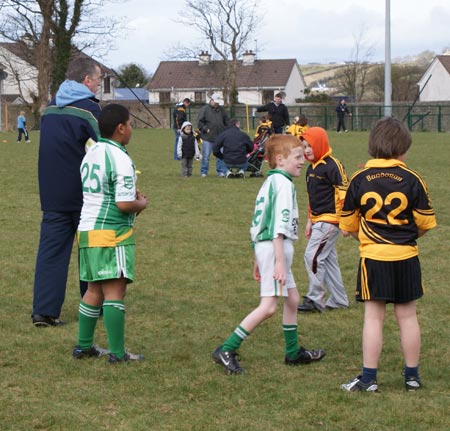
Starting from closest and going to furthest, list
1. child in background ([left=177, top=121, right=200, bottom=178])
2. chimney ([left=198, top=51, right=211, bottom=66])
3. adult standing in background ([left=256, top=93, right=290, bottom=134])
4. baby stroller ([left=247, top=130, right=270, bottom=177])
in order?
child in background ([left=177, top=121, right=200, bottom=178]) < baby stroller ([left=247, top=130, right=270, bottom=177]) < adult standing in background ([left=256, top=93, right=290, bottom=134]) < chimney ([left=198, top=51, right=211, bottom=66])

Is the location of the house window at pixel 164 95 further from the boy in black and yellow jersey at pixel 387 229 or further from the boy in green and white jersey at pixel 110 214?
the boy in black and yellow jersey at pixel 387 229

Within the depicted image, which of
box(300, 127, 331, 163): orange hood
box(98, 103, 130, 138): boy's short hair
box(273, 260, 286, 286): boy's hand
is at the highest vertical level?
box(98, 103, 130, 138): boy's short hair

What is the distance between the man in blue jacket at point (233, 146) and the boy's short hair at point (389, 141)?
13230mm

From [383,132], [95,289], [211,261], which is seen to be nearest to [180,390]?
→ [95,289]

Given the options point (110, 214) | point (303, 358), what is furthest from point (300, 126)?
point (110, 214)

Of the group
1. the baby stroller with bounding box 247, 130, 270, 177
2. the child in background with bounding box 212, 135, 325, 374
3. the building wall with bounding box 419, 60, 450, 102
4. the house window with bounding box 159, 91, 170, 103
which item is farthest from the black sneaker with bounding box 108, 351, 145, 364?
the house window with bounding box 159, 91, 170, 103

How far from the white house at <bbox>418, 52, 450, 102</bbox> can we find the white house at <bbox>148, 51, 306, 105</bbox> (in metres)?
16.4

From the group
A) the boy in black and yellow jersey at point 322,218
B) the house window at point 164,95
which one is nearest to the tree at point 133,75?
the house window at point 164,95

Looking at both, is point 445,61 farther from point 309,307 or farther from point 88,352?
point 88,352

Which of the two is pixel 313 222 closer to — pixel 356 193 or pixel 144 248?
pixel 356 193

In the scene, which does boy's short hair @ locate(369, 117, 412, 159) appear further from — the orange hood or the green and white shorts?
the orange hood

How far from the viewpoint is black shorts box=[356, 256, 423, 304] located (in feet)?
16.8

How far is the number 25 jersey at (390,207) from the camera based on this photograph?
5.06 meters

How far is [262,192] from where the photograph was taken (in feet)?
18.4
